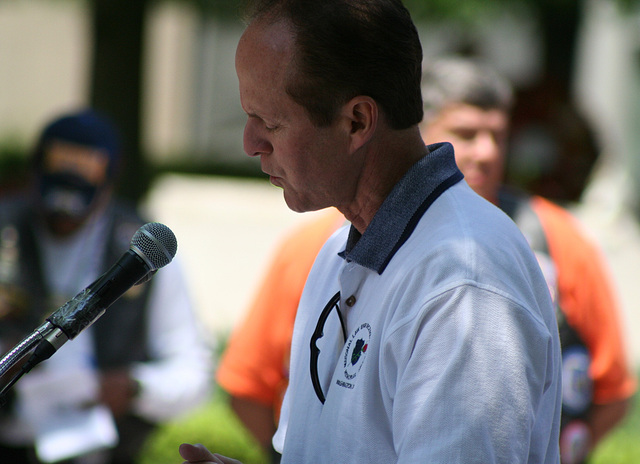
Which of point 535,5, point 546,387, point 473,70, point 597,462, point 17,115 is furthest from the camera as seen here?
point 17,115

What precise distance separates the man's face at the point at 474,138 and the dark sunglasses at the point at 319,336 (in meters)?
1.49

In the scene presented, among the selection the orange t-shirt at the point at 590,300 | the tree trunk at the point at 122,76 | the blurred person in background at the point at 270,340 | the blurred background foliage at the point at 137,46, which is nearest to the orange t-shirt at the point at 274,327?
the blurred person in background at the point at 270,340

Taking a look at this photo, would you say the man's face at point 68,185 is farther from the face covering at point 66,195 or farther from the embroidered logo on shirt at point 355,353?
the embroidered logo on shirt at point 355,353

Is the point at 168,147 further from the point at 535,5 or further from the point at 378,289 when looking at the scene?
the point at 378,289

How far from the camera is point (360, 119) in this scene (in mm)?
1414

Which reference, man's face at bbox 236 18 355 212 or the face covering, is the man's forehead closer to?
the face covering

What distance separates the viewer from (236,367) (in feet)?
10.4

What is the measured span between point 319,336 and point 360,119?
0.42 meters

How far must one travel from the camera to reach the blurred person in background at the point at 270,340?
3.01 m

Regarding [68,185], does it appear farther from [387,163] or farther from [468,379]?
[468,379]

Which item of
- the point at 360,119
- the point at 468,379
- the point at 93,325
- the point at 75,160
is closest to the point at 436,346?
the point at 468,379

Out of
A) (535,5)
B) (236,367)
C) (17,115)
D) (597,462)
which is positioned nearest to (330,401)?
(236,367)

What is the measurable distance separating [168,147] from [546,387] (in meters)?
15.3

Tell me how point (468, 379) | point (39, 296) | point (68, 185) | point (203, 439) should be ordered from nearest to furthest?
1. point (468, 379)
2. point (39, 296)
3. point (68, 185)
4. point (203, 439)
